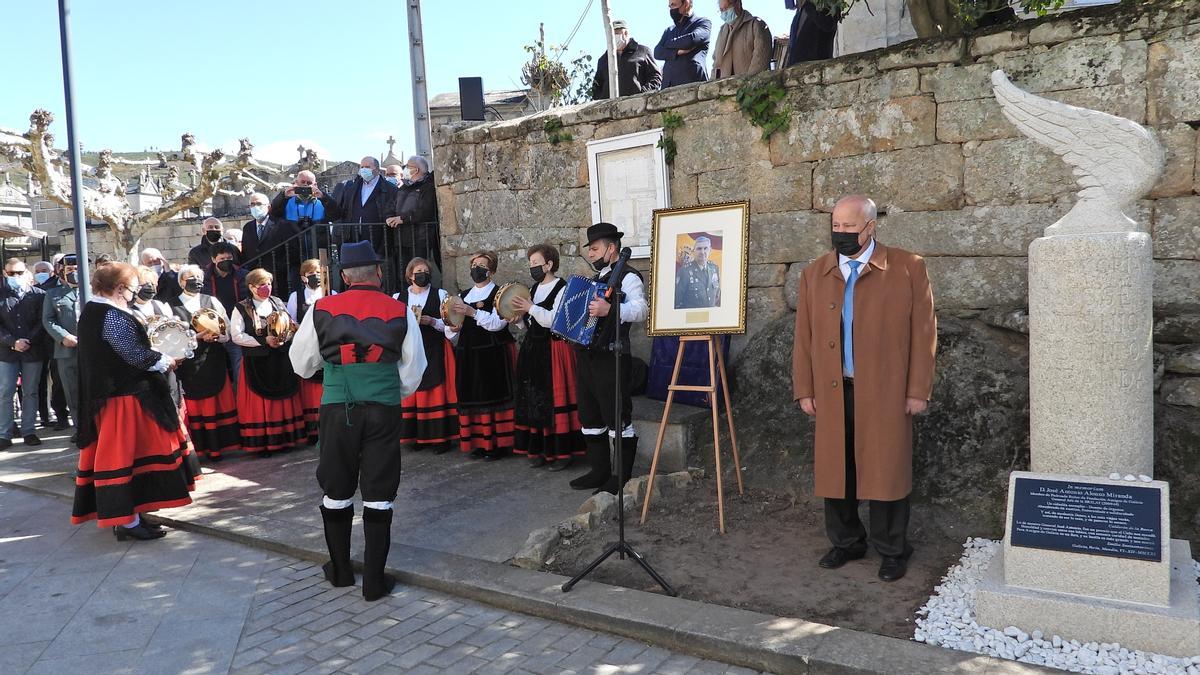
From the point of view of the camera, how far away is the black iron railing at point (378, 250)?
849 centimetres

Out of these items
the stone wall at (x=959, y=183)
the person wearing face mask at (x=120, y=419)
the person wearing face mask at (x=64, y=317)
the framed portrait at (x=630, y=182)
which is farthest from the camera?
the person wearing face mask at (x=64, y=317)

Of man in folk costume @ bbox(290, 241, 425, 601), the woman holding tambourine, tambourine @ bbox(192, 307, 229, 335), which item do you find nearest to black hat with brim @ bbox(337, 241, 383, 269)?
man in folk costume @ bbox(290, 241, 425, 601)

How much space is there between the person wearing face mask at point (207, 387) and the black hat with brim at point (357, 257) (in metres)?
3.49

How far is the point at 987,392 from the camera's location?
475cm

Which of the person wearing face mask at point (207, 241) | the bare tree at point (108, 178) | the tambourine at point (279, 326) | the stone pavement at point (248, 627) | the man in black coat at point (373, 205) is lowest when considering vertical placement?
the stone pavement at point (248, 627)

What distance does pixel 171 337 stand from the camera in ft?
19.4

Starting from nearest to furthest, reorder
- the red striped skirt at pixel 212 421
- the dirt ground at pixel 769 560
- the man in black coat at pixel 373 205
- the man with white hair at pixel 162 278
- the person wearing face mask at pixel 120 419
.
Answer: the dirt ground at pixel 769 560 < the person wearing face mask at pixel 120 419 < the red striped skirt at pixel 212 421 < the man with white hair at pixel 162 278 < the man in black coat at pixel 373 205

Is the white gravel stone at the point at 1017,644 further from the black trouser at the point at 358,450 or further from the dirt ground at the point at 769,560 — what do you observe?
the black trouser at the point at 358,450

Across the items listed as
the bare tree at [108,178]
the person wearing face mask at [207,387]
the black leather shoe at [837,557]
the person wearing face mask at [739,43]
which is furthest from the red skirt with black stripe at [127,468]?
the bare tree at [108,178]

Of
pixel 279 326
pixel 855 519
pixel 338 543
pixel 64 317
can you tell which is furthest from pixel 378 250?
pixel 855 519

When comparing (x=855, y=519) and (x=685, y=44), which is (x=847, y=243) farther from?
(x=685, y=44)

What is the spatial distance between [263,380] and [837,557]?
5523 mm

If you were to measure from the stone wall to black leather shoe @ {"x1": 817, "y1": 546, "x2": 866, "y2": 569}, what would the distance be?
0.76m

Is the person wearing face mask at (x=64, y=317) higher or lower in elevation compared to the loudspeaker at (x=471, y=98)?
lower
